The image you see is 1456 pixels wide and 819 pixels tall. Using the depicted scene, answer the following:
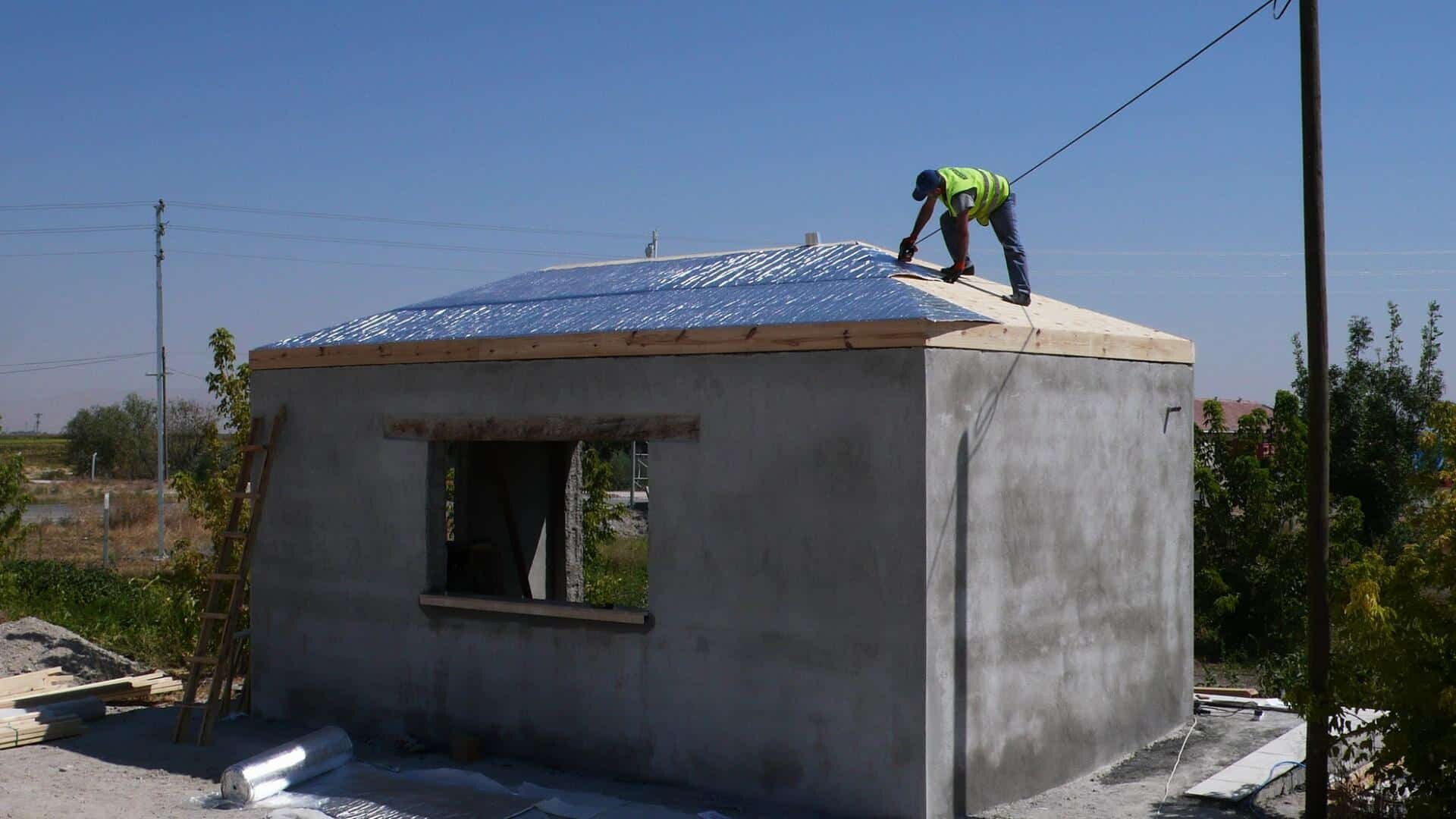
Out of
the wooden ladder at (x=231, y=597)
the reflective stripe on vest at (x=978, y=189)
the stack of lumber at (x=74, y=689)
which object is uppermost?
the reflective stripe on vest at (x=978, y=189)

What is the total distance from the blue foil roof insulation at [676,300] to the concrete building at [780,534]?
2.0 inches

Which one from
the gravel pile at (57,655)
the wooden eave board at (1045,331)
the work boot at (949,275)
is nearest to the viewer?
the wooden eave board at (1045,331)

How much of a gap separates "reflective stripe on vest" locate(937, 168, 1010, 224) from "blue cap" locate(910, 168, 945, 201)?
0.16ft

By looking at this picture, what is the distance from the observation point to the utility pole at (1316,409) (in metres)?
8.42

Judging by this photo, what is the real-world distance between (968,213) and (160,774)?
7.51 metres

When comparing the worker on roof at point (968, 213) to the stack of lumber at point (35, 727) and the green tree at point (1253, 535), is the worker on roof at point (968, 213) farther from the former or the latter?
the stack of lumber at point (35, 727)

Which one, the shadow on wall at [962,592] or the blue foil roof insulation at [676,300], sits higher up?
the blue foil roof insulation at [676,300]

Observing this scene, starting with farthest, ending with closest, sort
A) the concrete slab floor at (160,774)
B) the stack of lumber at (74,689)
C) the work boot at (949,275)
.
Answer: the stack of lumber at (74,689), the work boot at (949,275), the concrete slab floor at (160,774)

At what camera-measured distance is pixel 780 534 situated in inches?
353

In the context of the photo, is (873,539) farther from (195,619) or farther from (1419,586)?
(195,619)

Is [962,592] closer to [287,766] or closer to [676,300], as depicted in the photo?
[676,300]

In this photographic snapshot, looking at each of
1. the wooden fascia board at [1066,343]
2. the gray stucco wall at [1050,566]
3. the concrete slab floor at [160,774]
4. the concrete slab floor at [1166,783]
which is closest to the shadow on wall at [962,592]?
the gray stucco wall at [1050,566]

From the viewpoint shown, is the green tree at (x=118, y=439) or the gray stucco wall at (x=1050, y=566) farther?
the green tree at (x=118, y=439)

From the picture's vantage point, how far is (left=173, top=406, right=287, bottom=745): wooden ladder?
37.0 feet
